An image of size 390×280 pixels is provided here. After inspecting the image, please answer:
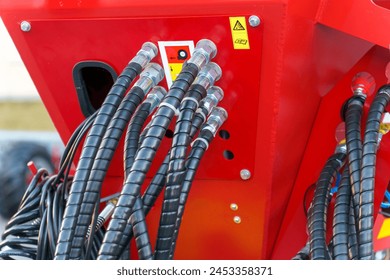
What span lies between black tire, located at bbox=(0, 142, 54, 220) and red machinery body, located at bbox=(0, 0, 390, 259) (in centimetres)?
Answer: 113

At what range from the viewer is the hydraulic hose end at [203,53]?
107 cm

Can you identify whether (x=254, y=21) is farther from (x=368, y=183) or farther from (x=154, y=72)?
(x=368, y=183)

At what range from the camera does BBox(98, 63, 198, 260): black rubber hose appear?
3.11ft

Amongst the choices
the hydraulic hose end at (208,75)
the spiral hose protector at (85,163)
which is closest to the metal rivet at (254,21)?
the hydraulic hose end at (208,75)

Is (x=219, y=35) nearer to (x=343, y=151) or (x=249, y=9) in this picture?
(x=249, y=9)

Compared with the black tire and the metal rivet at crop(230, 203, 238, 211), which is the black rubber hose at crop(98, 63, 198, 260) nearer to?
the metal rivet at crop(230, 203, 238, 211)

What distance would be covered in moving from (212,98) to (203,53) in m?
0.09

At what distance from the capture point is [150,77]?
1120 mm

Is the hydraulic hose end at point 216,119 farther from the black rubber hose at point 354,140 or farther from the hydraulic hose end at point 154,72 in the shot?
the black rubber hose at point 354,140

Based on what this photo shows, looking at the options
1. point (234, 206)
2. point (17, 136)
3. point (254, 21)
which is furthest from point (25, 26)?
point (17, 136)

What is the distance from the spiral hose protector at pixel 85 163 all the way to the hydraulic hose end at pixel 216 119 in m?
0.17

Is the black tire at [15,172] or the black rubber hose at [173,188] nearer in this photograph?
the black rubber hose at [173,188]

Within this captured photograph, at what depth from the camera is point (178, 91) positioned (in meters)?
1.02

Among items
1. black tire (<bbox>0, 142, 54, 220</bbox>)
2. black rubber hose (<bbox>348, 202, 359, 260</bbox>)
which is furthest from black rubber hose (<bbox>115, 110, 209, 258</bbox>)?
black tire (<bbox>0, 142, 54, 220</bbox>)
